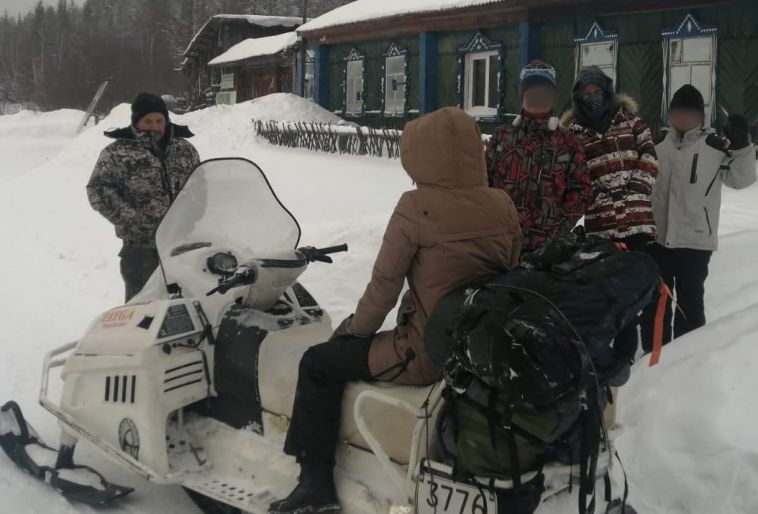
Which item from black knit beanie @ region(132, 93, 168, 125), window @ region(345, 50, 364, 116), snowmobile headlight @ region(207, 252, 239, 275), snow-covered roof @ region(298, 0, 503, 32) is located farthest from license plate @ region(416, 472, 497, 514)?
window @ region(345, 50, 364, 116)

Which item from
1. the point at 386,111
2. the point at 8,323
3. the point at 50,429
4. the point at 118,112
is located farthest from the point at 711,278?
the point at 118,112

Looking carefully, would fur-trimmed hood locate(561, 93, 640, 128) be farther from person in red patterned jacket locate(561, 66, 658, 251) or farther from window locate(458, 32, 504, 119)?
window locate(458, 32, 504, 119)

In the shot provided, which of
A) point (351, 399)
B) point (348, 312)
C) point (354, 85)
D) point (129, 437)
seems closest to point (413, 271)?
point (351, 399)

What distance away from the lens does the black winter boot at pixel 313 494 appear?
2.77m

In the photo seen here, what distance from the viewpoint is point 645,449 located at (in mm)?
3643

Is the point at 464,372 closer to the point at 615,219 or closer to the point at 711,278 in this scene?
the point at 615,219

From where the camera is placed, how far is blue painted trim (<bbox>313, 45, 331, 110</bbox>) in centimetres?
2138

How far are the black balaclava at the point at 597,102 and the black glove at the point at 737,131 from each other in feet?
2.26

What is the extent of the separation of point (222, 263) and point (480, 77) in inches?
592

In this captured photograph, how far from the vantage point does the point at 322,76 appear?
2144 cm

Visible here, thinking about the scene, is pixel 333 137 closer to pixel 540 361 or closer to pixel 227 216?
pixel 227 216

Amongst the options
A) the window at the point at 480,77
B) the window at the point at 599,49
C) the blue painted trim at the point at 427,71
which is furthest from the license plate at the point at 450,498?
the blue painted trim at the point at 427,71

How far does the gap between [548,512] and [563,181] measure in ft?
6.32

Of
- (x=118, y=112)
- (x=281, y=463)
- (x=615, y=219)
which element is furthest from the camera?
(x=118, y=112)
